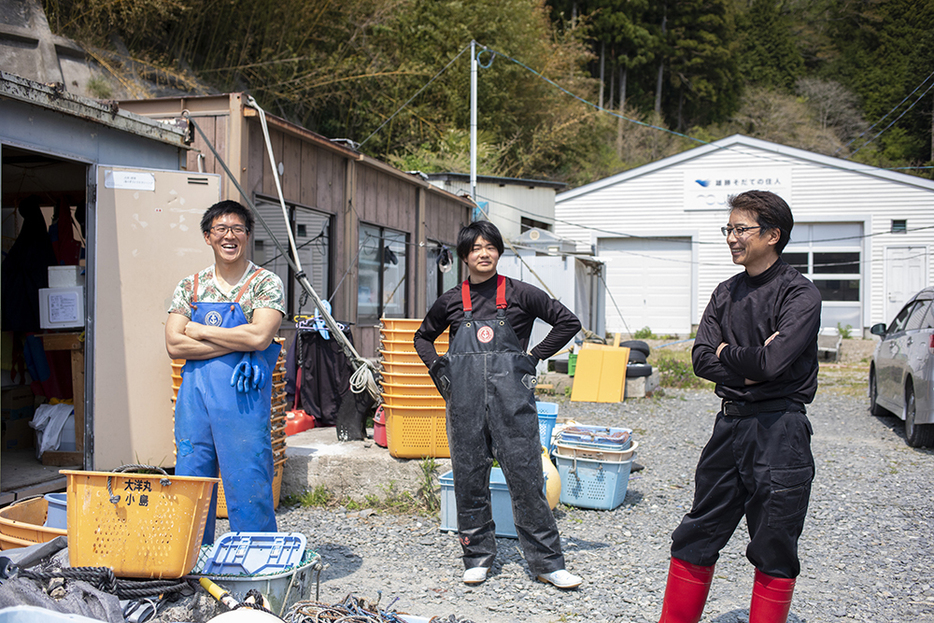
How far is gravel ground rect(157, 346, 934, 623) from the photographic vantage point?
3.60 metres

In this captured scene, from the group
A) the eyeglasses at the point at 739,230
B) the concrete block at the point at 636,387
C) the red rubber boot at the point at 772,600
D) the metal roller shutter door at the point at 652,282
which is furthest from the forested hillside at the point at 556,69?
the red rubber boot at the point at 772,600

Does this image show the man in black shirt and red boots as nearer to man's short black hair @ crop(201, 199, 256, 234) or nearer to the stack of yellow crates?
man's short black hair @ crop(201, 199, 256, 234)

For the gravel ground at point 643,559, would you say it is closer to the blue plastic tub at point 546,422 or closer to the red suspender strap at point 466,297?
the blue plastic tub at point 546,422

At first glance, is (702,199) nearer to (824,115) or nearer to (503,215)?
(503,215)

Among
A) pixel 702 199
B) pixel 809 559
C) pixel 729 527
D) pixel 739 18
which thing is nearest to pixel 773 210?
pixel 729 527

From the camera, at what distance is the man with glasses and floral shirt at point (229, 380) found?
331 centimetres

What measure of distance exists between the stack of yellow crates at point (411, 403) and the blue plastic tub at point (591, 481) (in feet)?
2.97

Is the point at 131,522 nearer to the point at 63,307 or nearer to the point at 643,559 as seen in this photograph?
the point at 643,559

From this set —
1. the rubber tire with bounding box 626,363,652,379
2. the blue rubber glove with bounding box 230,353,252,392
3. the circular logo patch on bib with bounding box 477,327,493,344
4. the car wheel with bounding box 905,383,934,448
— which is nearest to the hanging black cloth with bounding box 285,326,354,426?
the circular logo patch on bib with bounding box 477,327,493,344

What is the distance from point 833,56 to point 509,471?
44682mm

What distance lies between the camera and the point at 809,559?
436 cm

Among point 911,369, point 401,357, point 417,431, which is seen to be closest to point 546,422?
point 417,431

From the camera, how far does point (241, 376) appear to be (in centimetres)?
334

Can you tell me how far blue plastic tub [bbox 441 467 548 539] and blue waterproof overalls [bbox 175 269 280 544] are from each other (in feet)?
4.82
